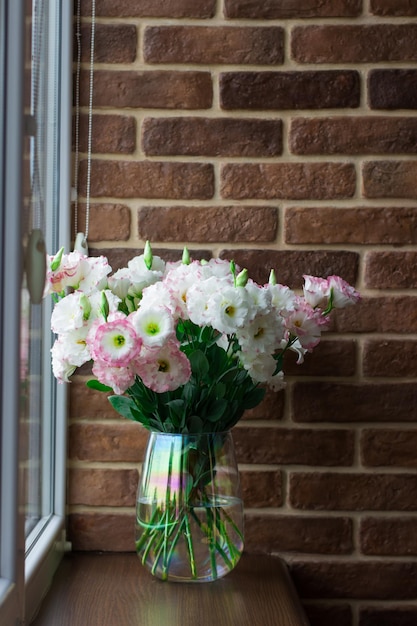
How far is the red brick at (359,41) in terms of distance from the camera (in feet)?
5.01

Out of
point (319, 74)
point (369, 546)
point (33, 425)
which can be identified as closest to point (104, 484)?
point (33, 425)

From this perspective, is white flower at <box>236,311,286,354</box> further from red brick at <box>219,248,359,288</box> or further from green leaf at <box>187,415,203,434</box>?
red brick at <box>219,248,359,288</box>

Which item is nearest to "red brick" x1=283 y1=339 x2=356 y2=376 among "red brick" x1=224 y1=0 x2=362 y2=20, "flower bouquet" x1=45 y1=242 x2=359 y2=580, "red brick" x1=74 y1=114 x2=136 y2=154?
"flower bouquet" x1=45 y1=242 x2=359 y2=580

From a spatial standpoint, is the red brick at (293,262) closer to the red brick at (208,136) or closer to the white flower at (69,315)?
the red brick at (208,136)

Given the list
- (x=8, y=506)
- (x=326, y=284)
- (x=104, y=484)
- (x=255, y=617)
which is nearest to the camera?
(x=8, y=506)

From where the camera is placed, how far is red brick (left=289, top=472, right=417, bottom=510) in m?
1.52

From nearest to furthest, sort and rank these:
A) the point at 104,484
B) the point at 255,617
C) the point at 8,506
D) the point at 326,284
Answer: the point at 8,506 → the point at 255,617 → the point at 326,284 → the point at 104,484

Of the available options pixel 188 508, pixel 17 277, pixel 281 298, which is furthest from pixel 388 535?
pixel 17 277

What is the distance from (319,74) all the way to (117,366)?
778 mm

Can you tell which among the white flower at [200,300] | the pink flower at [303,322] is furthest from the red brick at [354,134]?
the white flower at [200,300]

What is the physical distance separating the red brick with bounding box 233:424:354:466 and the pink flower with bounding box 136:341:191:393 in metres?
0.44

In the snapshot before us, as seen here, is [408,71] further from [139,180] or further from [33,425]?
[33,425]

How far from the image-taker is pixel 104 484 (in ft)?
4.99

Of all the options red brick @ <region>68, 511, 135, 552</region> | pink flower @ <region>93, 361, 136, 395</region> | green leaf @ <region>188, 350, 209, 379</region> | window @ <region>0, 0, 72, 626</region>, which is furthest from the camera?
red brick @ <region>68, 511, 135, 552</region>
